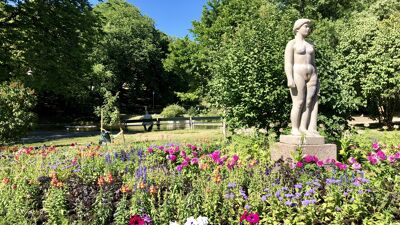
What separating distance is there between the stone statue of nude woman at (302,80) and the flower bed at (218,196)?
1316mm

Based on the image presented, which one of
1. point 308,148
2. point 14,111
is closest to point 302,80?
point 308,148

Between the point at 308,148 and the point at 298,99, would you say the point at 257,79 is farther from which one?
the point at 308,148

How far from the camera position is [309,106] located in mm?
7250

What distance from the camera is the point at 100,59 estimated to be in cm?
3703

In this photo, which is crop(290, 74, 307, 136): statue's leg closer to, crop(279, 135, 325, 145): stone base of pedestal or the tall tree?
crop(279, 135, 325, 145): stone base of pedestal

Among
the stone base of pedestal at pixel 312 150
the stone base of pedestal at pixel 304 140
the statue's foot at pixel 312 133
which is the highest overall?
the statue's foot at pixel 312 133

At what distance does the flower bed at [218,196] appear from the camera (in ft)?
13.6

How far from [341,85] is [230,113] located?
11.6ft

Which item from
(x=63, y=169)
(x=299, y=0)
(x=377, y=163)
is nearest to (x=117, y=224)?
(x=63, y=169)

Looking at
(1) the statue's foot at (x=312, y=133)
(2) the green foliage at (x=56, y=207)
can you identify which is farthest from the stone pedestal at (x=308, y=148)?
(2) the green foliage at (x=56, y=207)

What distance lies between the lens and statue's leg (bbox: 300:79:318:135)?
7160 millimetres

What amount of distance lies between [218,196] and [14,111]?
12.0 metres

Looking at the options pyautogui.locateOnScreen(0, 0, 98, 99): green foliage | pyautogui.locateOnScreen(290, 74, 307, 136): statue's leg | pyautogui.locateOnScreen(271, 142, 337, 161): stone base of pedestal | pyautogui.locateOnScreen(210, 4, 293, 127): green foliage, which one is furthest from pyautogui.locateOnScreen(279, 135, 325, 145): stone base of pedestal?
pyautogui.locateOnScreen(0, 0, 98, 99): green foliage

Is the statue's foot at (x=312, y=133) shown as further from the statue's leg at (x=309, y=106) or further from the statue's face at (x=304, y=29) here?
the statue's face at (x=304, y=29)
